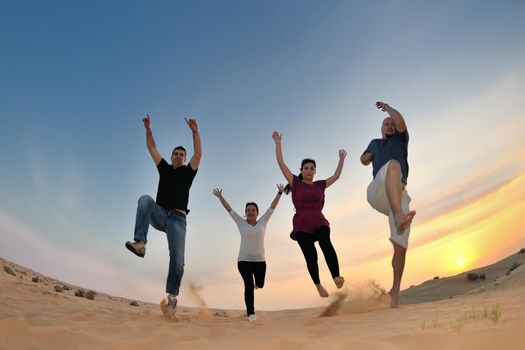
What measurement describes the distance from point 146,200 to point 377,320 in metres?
3.31

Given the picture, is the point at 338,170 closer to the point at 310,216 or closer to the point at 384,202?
the point at 310,216

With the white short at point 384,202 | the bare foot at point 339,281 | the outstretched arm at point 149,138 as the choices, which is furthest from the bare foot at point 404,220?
the outstretched arm at point 149,138

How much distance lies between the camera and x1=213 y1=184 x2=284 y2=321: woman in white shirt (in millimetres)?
6621

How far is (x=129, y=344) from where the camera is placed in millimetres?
3609

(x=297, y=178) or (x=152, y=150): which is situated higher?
(x=152, y=150)

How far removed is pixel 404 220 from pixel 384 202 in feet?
1.59

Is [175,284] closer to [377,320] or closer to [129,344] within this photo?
[129,344]

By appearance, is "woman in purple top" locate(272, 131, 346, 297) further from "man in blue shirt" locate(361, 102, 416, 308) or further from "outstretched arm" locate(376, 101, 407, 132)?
"outstretched arm" locate(376, 101, 407, 132)

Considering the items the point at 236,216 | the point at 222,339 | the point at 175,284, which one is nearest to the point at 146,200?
the point at 175,284

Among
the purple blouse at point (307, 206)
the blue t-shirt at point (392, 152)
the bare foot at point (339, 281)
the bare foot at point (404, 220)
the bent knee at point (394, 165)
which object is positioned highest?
the blue t-shirt at point (392, 152)

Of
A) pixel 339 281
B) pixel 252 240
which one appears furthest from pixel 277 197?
pixel 339 281

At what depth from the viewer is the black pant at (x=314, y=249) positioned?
575 centimetres

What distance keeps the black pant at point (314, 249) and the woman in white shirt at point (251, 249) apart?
954 millimetres

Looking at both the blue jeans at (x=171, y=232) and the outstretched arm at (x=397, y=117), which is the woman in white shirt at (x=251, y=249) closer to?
the blue jeans at (x=171, y=232)
